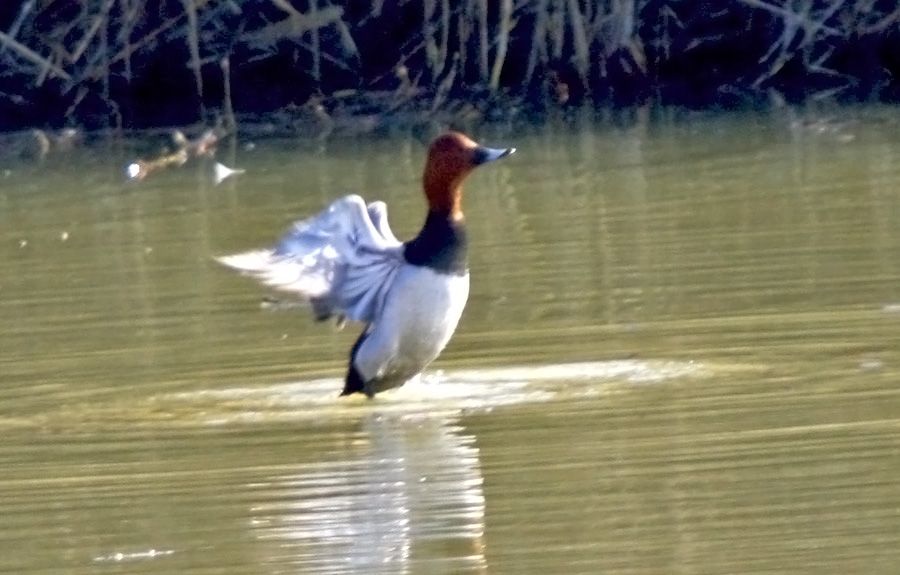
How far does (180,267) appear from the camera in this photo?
9992 mm

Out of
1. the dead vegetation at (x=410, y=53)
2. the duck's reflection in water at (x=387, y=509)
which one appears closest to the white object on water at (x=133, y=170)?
the dead vegetation at (x=410, y=53)

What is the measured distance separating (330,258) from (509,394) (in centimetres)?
72

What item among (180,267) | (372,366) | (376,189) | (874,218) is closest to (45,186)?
(376,189)

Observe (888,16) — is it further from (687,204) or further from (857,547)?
(857,547)

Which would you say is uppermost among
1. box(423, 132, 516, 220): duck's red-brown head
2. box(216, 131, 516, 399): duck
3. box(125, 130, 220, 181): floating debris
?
box(423, 132, 516, 220): duck's red-brown head

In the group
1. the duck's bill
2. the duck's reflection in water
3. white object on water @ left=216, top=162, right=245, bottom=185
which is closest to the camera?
A: the duck's reflection in water

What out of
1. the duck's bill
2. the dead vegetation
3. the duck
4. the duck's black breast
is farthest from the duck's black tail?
the dead vegetation

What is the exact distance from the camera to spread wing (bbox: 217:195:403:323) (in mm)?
7328

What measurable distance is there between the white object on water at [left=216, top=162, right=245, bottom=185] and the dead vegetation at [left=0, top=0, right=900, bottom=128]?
7.35ft

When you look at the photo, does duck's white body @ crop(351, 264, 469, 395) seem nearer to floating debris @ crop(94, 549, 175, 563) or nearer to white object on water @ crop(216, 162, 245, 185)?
floating debris @ crop(94, 549, 175, 563)

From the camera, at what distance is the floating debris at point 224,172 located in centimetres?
1328

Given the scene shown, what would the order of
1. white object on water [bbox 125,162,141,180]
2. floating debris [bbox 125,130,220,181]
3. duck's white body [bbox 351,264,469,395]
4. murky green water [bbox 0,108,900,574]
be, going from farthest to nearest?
floating debris [bbox 125,130,220,181] → white object on water [bbox 125,162,141,180] → duck's white body [bbox 351,264,469,395] → murky green water [bbox 0,108,900,574]

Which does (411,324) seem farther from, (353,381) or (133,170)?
(133,170)

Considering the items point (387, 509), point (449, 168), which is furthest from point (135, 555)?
point (449, 168)
